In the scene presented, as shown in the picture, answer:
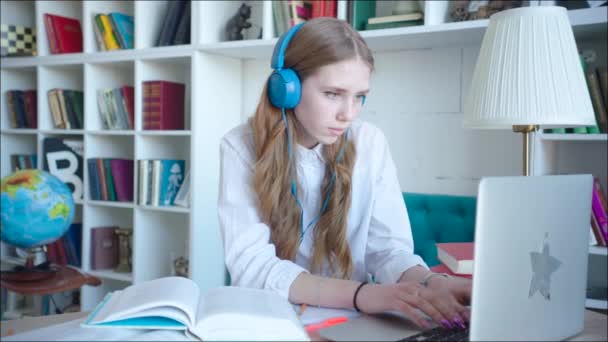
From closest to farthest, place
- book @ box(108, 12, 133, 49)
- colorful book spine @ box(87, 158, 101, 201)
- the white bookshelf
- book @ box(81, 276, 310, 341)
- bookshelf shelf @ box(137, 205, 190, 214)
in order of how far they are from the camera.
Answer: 1. book @ box(81, 276, 310, 341)
2. the white bookshelf
3. bookshelf shelf @ box(137, 205, 190, 214)
4. book @ box(108, 12, 133, 49)
5. colorful book spine @ box(87, 158, 101, 201)

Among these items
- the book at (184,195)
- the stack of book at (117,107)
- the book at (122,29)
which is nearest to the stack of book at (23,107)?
the stack of book at (117,107)

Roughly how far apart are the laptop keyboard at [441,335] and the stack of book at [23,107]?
3182mm

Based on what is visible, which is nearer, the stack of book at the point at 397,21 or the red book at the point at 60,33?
the stack of book at the point at 397,21

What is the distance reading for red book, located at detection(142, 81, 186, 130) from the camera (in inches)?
111

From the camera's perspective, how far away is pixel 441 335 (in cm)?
81

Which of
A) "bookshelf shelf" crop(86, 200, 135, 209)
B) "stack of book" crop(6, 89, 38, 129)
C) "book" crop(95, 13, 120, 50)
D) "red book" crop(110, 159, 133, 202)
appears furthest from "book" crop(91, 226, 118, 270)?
"book" crop(95, 13, 120, 50)

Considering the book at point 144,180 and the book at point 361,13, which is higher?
the book at point 361,13

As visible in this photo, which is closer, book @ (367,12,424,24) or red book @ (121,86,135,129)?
book @ (367,12,424,24)

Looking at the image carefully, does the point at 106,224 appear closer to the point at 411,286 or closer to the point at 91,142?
the point at 91,142

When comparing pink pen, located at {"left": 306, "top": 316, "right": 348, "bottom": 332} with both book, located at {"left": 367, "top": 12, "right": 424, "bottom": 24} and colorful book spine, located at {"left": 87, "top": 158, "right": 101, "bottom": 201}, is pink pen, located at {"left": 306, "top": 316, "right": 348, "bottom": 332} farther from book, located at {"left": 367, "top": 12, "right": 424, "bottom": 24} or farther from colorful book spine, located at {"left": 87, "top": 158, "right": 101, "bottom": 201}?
colorful book spine, located at {"left": 87, "top": 158, "right": 101, "bottom": 201}

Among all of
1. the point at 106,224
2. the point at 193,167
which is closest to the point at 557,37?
the point at 193,167

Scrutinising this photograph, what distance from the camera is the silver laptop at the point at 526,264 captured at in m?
0.65

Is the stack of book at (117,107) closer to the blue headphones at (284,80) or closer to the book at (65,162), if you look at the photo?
the book at (65,162)

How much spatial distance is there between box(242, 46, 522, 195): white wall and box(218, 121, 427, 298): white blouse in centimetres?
104
